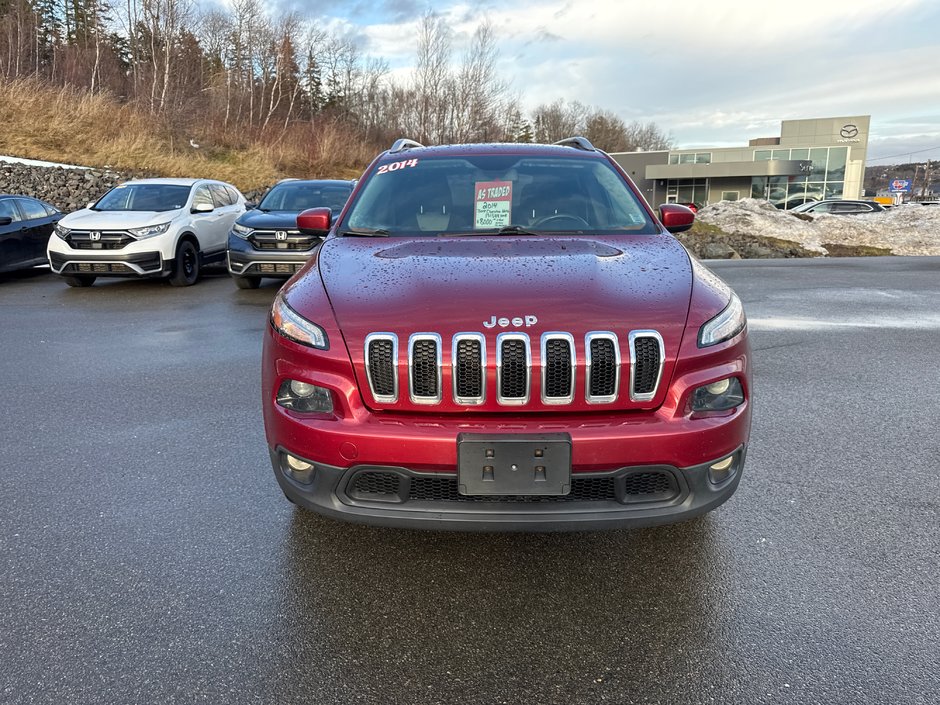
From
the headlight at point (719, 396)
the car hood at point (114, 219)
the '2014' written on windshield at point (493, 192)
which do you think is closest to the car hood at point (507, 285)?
the headlight at point (719, 396)

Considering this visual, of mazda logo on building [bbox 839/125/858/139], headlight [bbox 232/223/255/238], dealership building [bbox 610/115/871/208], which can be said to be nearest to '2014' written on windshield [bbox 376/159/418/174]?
headlight [bbox 232/223/255/238]

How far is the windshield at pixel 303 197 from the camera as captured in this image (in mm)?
11273

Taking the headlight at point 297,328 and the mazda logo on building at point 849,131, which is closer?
the headlight at point 297,328

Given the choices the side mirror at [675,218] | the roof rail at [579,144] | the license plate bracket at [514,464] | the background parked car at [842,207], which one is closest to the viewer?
the license plate bracket at [514,464]

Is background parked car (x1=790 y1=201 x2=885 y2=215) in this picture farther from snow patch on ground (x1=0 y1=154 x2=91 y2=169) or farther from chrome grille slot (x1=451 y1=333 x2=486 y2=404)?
chrome grille slot (x1=451 y1=333 x2=486 y2=404)

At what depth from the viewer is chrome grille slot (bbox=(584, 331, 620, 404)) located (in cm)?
238

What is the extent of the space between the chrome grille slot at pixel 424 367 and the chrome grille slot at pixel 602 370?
526mm

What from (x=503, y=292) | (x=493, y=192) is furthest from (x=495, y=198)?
(x=503, y=292)

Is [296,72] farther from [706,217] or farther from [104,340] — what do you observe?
[104,340]

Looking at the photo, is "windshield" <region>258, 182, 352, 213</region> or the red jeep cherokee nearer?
the red jeep cherokee

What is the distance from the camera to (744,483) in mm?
3551

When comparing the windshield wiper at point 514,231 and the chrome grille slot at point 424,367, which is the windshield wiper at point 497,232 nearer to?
the windshield wiper at point 514,231

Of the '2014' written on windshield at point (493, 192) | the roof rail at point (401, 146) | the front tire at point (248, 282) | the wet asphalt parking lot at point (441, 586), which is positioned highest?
the roof rail at point (401, 146)

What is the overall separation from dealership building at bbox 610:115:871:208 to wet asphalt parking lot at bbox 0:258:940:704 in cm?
5945
